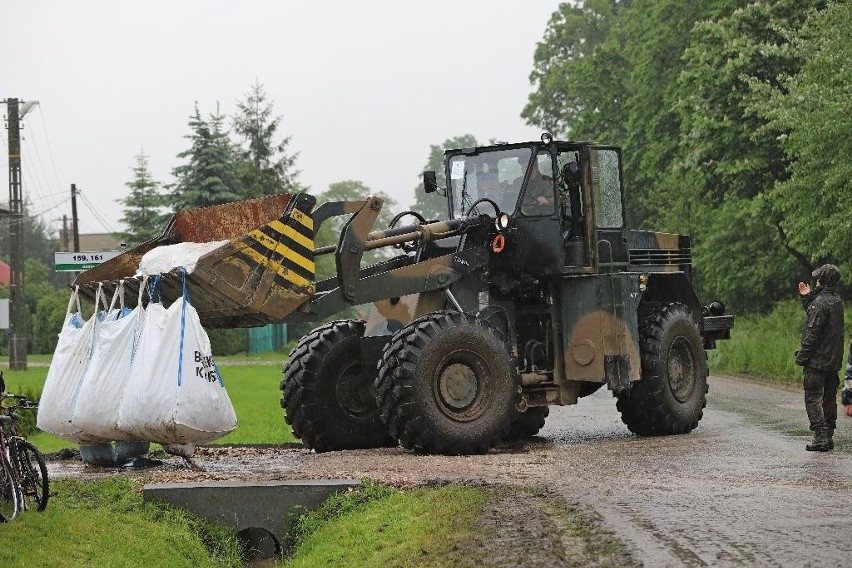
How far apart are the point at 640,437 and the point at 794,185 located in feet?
47.4

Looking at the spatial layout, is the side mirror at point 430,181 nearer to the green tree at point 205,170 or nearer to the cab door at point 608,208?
the cab door at point 608,208

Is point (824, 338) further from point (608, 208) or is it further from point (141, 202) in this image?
point (141, 202)

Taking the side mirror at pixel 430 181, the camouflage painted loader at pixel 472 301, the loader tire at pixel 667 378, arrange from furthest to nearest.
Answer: the loader tire at pixel 667 378 < the side mirror at pixel 430 181 < the camouflage painted loader at pixel 472 301

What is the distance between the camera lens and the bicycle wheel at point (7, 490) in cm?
1124

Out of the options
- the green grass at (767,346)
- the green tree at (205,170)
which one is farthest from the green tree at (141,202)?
the green grass at (767,346)

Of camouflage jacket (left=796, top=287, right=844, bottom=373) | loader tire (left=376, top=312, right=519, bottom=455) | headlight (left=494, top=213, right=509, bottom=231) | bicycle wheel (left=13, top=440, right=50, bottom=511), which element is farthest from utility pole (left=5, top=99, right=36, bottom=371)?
bicycle wheel (left=13, top=440, right=50, bottom=511)

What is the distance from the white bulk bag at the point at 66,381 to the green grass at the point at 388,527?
126 inches

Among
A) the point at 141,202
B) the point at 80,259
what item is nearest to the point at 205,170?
the point at 141,202

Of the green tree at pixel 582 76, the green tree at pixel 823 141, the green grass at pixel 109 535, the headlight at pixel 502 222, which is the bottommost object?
the green grass at pixel 109 535

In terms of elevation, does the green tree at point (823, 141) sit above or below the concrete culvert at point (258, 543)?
above

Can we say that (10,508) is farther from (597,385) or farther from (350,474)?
(597,385)

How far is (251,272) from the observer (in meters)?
14.0

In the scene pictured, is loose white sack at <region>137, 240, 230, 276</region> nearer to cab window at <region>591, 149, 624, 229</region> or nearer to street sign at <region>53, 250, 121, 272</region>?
street sign at <region>53, 250, 121, 272</region>

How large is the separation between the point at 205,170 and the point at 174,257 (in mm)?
51607
